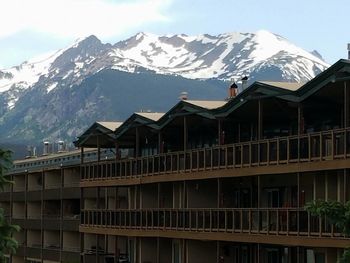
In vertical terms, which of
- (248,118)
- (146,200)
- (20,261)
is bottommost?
(20,261)

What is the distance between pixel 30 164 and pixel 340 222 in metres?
65.7

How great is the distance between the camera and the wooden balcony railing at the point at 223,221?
34.0 m

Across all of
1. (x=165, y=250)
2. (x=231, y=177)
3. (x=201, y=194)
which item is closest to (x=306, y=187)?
(x=231, y=177)

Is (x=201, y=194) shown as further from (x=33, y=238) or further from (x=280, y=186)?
(x=33, y=238)

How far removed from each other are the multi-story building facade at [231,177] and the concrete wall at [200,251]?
2.1 inches

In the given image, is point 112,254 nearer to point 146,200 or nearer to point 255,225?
point 146,200

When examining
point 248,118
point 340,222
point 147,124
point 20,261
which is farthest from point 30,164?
point 340,222

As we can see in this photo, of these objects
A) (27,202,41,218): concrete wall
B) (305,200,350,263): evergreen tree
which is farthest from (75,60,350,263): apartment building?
(27,202,41,218): concrete wall

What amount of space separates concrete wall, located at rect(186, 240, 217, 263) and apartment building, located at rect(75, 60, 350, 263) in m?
0.05

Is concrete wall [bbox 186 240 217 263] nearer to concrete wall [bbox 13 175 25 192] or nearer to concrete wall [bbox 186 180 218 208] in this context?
concrete wall [bbox 186 180 218 208]

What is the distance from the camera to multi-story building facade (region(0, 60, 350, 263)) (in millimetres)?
34219

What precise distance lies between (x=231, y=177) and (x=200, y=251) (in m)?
5.64

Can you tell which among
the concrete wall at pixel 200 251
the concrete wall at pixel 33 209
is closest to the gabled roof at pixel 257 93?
the concrete wall at pixel 200 251

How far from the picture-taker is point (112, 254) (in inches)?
2191
